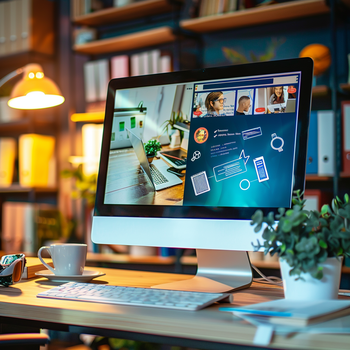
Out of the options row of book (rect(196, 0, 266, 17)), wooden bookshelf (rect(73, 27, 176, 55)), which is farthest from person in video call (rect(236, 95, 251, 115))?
wooden bookshelf (rect(73, 27, 176, 55))

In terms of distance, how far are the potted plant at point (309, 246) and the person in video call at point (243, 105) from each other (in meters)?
0.32

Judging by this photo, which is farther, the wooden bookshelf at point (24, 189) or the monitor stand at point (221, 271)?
the wooden bookshelf at point (24, 189)

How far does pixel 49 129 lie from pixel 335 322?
294cm

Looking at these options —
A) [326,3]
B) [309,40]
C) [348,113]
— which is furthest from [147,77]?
[309,40]

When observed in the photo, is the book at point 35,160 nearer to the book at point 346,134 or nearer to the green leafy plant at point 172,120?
the book at point 346,134

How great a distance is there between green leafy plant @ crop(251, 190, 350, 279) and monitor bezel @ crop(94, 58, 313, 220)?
167 millimetres

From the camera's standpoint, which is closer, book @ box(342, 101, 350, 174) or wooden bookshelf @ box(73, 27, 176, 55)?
book @ box(342, 101, 350, 174)

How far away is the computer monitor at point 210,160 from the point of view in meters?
0.97

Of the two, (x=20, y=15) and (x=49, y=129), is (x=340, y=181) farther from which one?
(x=20, y=15)

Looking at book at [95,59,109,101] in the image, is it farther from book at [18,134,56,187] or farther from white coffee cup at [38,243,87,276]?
white coffee cup at [38,243,87,276]

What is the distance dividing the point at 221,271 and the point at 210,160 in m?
0.27

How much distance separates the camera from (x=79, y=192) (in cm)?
287

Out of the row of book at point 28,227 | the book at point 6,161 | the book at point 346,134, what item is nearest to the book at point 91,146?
the row of book at point 28,227

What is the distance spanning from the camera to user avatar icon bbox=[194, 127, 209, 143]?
1.04 meters
